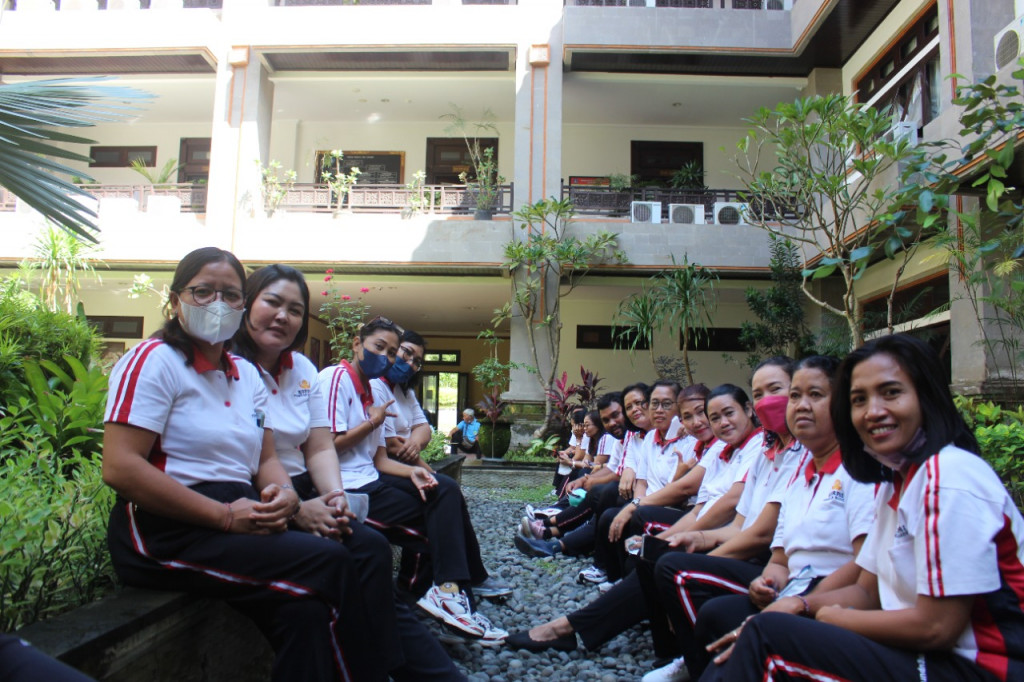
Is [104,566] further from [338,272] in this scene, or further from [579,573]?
[338,272]

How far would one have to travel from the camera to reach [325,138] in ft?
44.0

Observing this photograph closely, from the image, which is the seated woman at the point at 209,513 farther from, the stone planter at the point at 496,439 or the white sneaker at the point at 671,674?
the stone planter at the point at 496,439

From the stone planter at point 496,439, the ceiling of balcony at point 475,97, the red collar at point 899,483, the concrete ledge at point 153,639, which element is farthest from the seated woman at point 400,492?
the ceiling of balcony at point 475,97

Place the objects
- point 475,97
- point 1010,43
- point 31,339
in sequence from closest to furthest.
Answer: point 31,339 < point 1010,43 < point 475,97

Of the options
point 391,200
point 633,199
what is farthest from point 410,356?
point 633,199

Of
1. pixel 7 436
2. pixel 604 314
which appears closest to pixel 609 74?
pixel 604 314

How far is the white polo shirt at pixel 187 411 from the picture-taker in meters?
1.70

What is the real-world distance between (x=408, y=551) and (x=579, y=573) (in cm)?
129

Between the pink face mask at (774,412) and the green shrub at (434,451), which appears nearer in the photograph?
the pink face mask at (774,412)

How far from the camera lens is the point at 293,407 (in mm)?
2400

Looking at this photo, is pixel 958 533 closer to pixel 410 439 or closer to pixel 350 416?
pixel 350 416

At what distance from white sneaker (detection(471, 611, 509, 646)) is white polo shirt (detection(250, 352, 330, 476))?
103 centimetres

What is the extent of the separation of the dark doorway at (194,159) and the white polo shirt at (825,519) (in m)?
13.7

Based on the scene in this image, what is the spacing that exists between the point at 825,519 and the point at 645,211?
931 cm
